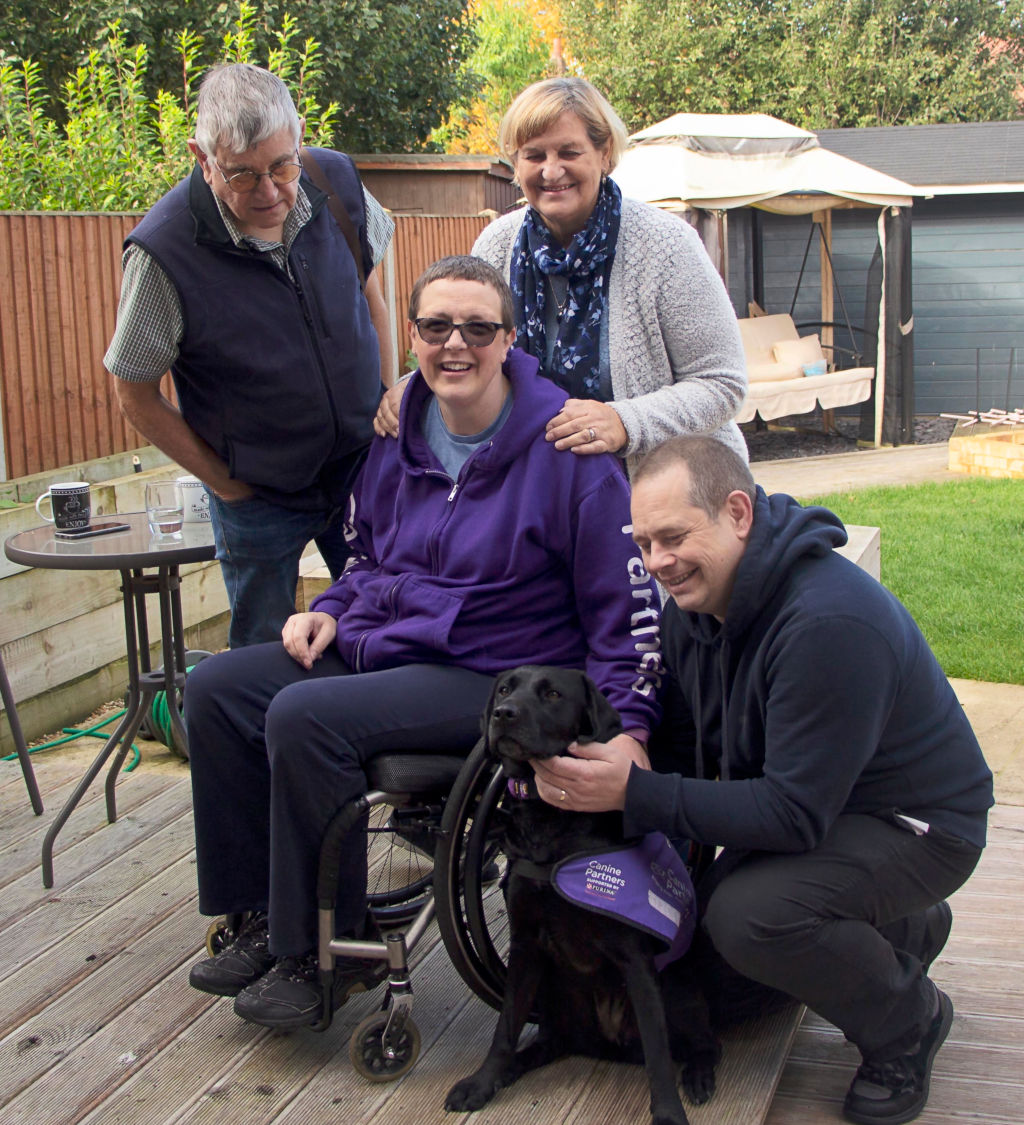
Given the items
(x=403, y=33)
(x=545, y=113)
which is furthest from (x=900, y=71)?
(x=545, y=113)

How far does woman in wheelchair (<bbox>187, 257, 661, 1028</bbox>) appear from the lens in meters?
2.13

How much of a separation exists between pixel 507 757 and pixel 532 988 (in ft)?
1.39

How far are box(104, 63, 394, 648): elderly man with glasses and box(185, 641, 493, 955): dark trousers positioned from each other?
522mm

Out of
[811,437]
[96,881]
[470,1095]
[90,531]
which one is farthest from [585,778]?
[811,437]

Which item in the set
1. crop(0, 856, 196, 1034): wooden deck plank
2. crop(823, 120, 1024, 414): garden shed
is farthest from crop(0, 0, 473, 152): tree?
crop(0, 856, 196, 1034): wooden deck plank

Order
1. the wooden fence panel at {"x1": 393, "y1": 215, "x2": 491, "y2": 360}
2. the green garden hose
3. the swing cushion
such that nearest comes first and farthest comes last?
1. the green garden hose
2. the wooden fence panel at {"x1": 393, "y1": 215, "x2": 491, "y2": 360}
3. the swing cushion

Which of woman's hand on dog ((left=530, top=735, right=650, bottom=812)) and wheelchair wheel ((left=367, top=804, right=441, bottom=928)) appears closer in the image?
woman's hand on dog ((left=530, top=735, right=650, bottom=812))

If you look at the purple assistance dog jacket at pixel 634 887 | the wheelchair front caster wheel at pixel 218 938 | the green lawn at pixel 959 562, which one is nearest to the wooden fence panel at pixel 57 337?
the wheelchair front caster wheel at pixel 218 938

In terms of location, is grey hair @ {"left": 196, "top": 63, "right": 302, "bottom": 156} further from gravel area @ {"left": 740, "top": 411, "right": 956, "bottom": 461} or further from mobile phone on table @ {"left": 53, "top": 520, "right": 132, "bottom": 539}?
gravel area @ {"left": 740, "top": 411, "right": 956, "bottom": 461}

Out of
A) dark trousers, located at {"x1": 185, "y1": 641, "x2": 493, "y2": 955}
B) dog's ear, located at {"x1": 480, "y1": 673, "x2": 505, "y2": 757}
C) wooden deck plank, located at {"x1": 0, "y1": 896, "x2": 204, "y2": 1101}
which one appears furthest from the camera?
wooden deck plank, located at {"x1": 0, "y1": 896, "x2": 204, "y2": 1101}

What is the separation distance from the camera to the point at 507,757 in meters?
1.96

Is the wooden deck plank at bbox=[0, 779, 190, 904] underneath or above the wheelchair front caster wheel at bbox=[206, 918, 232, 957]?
underneath

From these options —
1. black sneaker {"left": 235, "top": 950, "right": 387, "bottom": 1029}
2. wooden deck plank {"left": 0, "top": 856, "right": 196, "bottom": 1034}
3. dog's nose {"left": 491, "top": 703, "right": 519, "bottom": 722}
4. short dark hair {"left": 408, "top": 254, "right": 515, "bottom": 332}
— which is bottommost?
wooden deck plank {"left": 0, "top": 856, "right": 196, "bottom": 1034}

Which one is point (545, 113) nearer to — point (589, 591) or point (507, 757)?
point (589, 591)
